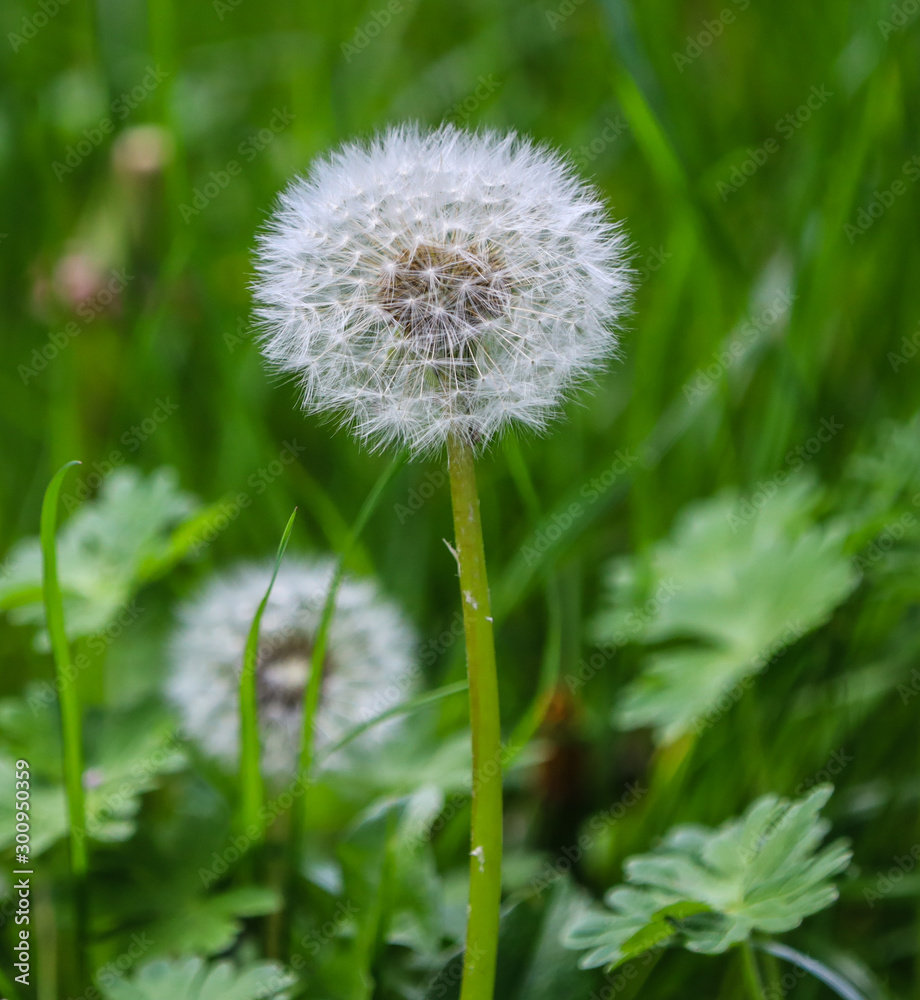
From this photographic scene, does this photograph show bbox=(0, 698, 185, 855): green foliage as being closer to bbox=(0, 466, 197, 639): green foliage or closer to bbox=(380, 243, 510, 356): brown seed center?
bbox=(0, 466, 197, 639): green foliage

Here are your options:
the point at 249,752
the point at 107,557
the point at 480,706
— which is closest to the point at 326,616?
the point at 249,752

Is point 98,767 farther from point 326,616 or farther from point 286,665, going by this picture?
point 326,616

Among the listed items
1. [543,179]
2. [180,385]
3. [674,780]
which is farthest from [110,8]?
[674,780]

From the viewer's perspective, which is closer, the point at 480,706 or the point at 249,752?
the point at 480,706

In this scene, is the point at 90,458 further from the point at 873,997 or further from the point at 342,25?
the point at 873,997

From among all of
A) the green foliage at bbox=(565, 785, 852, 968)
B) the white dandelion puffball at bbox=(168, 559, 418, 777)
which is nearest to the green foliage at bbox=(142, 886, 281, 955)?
the white dandelion puffball at bbox=(168, 559, 418, 777)

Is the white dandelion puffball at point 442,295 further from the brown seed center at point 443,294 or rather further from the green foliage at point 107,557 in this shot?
the green foliage at point 107,557

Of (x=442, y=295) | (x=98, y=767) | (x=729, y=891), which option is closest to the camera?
(x=442, y=295)
